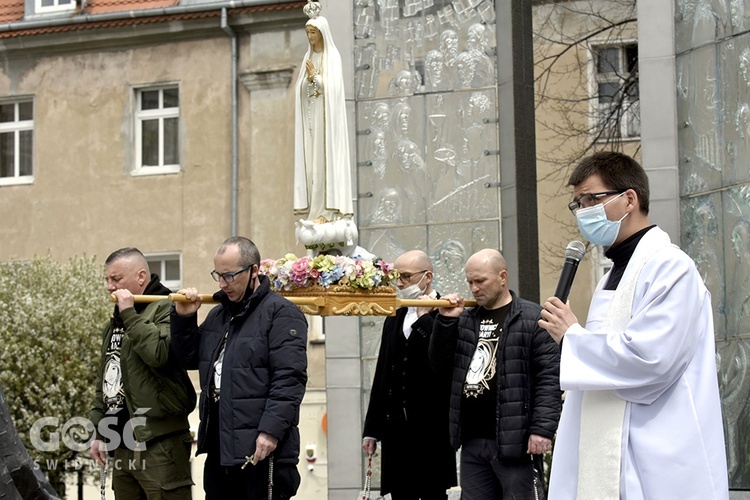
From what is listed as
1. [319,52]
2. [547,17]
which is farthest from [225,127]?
[319,52]

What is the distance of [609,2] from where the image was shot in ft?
77.3

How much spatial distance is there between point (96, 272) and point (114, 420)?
14307mm

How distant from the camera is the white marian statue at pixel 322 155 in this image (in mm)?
10469

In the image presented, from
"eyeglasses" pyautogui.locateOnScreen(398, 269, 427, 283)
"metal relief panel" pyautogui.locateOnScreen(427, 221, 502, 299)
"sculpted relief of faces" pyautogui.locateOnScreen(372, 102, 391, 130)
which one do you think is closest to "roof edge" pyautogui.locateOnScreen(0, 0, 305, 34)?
"sculpted relief of faces" pyautogui.locateOnScreen(372, 102, 391, 130)

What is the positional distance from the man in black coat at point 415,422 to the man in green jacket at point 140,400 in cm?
134

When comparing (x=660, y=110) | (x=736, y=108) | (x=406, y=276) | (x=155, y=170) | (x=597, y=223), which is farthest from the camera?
(x=155, y=170)

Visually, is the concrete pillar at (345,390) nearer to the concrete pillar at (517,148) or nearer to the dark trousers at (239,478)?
the concrete pillar at (517,148)

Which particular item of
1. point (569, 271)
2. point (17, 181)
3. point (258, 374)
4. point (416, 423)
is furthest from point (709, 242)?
point (17, 181)

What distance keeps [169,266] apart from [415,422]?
59.2 ft

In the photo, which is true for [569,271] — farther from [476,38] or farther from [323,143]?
[476,38]

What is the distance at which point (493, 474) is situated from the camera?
8.73m

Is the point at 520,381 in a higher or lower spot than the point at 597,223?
lower

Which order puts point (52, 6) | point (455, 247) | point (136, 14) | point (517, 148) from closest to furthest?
point (517, 148) < point (455, 247) < point (136, 14) < point (52, 6)

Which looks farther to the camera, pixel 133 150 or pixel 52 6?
pixel 52 6
